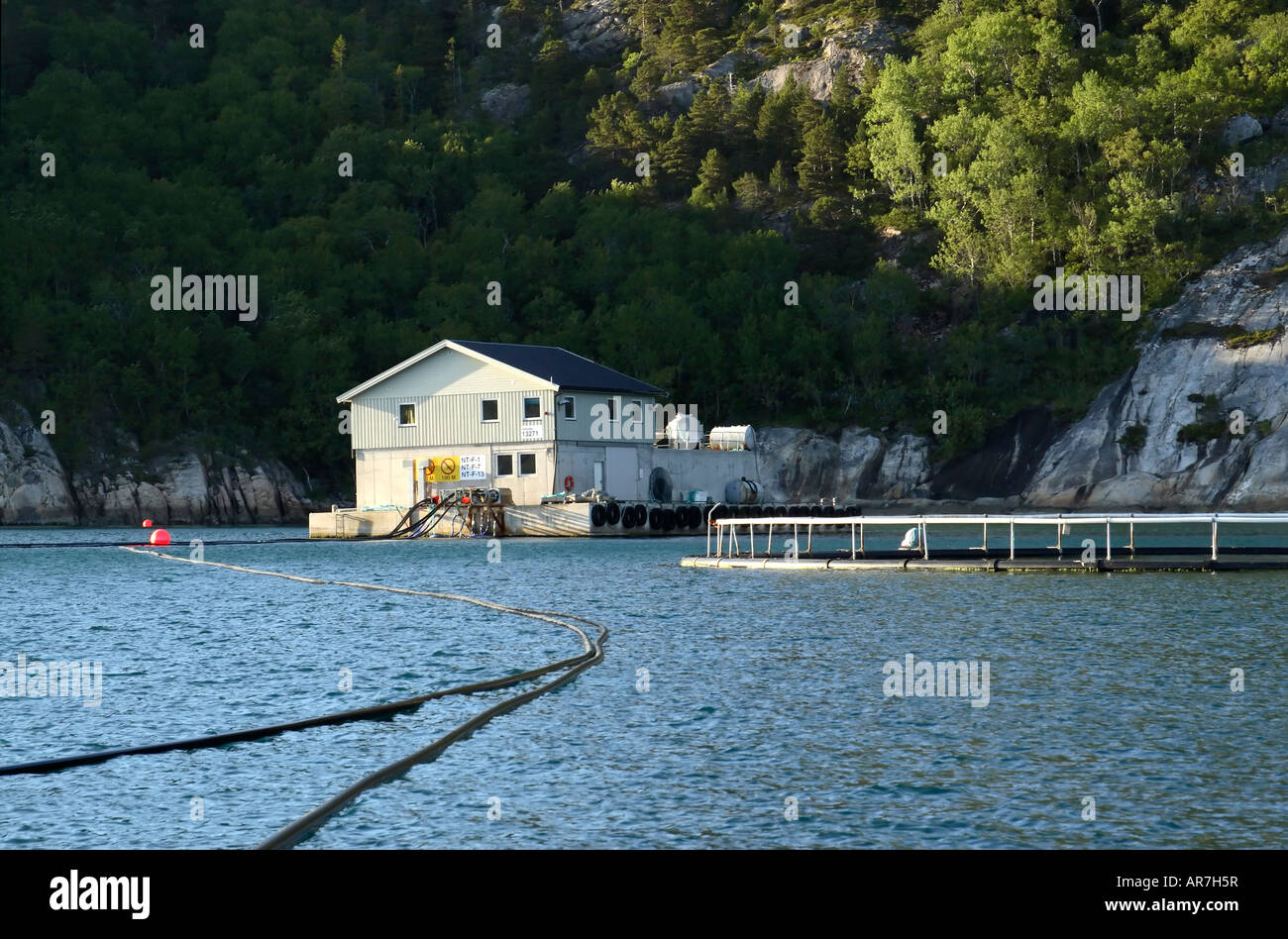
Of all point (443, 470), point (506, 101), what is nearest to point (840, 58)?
point (506, 101)

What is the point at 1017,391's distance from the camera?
95.9m

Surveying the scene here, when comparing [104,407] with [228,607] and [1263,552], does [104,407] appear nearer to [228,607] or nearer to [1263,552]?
[228,607]

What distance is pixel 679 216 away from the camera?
4656 inches

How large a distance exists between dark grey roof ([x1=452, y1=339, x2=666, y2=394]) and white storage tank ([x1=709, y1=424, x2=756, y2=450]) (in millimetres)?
6534

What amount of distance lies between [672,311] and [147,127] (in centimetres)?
4962

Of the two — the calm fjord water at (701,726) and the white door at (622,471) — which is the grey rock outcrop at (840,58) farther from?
the calm fjord water at (701,726)

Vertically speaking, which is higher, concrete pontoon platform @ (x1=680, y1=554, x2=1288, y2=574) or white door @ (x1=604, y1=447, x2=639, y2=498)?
white door @ (x1=604, y1=447, x2=639, y2=498)

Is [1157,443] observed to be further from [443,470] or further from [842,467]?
[443,470]

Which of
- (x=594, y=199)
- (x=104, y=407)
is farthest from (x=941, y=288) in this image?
(x=104, y=407)

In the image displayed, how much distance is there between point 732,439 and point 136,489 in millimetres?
37122

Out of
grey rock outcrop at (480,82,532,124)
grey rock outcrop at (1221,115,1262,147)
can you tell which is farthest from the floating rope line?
grey rock outcrop at (480,82,532,124)

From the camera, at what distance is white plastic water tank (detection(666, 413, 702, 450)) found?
72.9m

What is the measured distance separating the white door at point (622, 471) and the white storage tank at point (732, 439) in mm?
8307

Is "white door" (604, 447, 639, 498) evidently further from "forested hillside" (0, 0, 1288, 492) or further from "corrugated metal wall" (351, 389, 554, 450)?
"forested hillside" (0, 0, 1288, 492)
